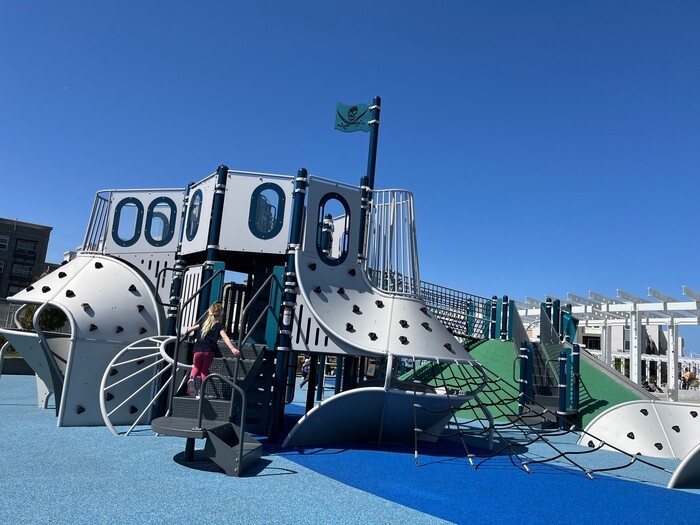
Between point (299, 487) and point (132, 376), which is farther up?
point (132, 376)

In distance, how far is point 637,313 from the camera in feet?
78.8

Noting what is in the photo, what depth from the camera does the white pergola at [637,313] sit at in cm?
2216

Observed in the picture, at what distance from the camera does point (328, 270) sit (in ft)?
31.2

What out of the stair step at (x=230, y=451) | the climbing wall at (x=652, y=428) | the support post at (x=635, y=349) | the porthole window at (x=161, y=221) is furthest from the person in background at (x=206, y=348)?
the support post at (x=635, y=349)

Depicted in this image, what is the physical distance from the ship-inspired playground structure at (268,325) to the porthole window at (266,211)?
2cm

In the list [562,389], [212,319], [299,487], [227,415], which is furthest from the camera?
[562,389]

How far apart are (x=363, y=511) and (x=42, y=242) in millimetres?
57523

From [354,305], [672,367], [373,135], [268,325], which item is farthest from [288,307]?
[672,367]

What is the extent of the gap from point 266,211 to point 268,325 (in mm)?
2022

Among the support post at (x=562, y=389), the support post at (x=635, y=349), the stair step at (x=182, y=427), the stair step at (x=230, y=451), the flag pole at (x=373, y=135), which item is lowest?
the stair step at (x=230, y=451)

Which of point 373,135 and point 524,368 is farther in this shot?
point 524,368

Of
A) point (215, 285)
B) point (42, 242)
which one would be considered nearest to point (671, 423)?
point (215, 285)

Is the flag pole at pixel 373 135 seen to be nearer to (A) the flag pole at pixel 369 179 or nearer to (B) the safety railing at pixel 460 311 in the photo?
(A) the flag pole at pixel 369 179

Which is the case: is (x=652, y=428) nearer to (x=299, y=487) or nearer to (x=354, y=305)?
(x=354, y=305)
